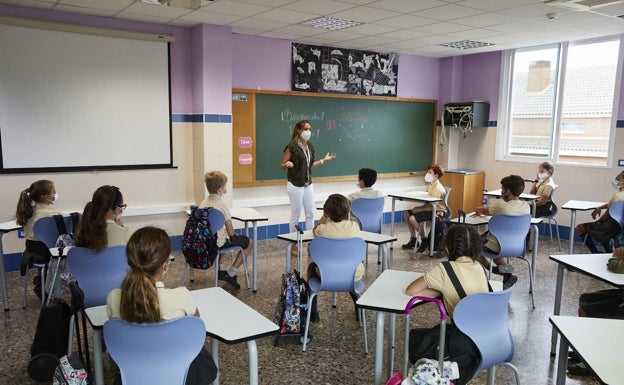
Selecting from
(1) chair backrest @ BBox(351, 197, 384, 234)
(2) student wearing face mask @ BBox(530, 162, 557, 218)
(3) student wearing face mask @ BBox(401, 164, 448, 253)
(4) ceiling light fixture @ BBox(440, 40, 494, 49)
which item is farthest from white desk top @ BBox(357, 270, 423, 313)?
(4) ceiling light fixture @ BBox(440, 40, 494, 49)

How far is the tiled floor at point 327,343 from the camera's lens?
3125mm

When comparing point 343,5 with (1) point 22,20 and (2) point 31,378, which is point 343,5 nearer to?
(1) point 22,20

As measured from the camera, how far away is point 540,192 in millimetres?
6516

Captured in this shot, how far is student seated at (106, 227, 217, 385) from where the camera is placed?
6.10 feet

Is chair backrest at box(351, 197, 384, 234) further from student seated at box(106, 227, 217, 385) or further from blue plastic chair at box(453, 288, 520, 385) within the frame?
student seated at box(106, 227, 217, 385)

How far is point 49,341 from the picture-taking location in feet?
9.62

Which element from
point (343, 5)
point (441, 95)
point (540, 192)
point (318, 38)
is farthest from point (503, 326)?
point (441, 95)

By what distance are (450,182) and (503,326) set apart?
6.29 meters

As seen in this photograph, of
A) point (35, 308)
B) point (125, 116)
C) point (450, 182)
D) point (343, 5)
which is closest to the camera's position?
point (35, 308)

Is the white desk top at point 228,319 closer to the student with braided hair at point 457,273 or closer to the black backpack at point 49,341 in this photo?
the student with braided hair at point 457,273

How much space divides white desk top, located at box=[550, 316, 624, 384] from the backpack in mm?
2801

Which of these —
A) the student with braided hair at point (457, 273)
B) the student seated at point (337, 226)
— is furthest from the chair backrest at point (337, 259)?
the student with braided hair at point (457, 273)

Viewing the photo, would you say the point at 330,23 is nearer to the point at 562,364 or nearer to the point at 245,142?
the point at 245,142

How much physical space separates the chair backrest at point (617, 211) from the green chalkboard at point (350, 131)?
144 inches
